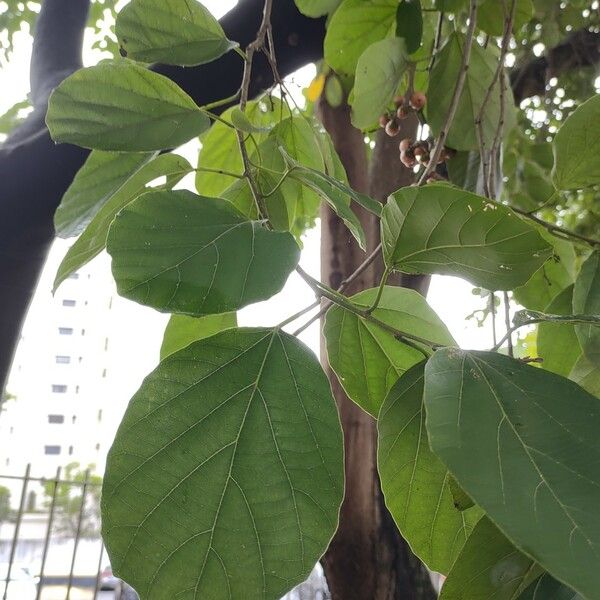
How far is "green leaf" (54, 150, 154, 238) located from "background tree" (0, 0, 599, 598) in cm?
32

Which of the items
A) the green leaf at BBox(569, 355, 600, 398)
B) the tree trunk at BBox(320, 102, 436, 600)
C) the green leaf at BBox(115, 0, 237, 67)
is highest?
the green leaf at BBox(115, 0, 237, 67)

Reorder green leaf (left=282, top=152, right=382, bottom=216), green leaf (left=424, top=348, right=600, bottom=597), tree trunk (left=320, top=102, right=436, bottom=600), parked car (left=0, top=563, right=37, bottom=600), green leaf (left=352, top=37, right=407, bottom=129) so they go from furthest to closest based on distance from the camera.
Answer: parked car (left=0, top=563, right=37, bottom=600) < tree trunk (left=320, top=102, right=436, bottom=600) < green leaf (left=352, top=37, right=407, bottom=129) < green leaf (left=282, top=152, right=382, bottom=216) < green leaf (left=424, top=348, right=600, bottom=597)

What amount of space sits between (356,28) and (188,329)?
0.39 metres

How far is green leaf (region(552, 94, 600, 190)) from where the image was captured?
1.25 ft

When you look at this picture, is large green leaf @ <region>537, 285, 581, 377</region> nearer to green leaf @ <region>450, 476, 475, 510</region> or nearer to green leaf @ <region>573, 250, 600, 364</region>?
green leaf @ <region>573, 250, 600, 364</region>

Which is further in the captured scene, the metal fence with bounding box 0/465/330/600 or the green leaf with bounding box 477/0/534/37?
the metal fence with bounding box 0/465/330/600

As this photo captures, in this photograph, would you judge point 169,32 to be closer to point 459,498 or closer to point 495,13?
point 459,498

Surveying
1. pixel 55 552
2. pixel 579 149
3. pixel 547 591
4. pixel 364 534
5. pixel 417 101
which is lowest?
pixel 55 552

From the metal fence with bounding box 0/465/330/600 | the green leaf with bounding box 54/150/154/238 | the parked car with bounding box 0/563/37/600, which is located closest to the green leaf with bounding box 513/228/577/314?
the green leaf with bounding box 54/150/154/238

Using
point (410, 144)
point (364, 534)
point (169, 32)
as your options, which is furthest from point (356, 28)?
point (364, 534)

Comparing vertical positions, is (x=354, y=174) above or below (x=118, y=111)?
above

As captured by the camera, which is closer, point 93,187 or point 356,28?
point 93,187

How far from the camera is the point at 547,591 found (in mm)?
249

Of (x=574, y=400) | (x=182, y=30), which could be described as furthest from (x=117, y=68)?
(x=574, y=400)
